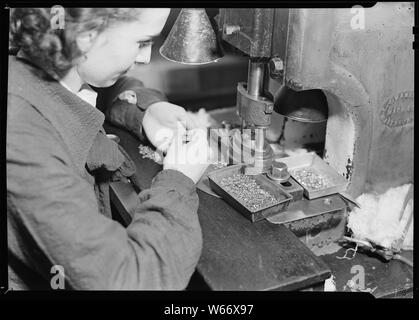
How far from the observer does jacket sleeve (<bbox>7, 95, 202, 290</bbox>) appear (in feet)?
3.38

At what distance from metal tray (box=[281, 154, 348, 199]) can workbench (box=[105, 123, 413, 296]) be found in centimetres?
17

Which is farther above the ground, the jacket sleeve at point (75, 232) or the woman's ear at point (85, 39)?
the woman's ear at point (85, 39)

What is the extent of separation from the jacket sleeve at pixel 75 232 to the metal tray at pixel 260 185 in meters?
0.19

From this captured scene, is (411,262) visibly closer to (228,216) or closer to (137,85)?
(228,216)

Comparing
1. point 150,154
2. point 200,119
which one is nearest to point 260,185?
point 150,154

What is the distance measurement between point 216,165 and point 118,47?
20.0 inches

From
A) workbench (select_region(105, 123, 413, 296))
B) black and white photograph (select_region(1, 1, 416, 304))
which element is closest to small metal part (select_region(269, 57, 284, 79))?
black and white photograph (select_region(1, 1, 416, 304))

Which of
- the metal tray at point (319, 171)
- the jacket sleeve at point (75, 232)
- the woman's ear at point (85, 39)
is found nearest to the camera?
the jacket sleeve at point (75, 232)

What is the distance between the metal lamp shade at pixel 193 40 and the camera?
144cm

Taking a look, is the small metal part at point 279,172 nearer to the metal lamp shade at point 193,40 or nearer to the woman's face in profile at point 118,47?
the metal lamp shade at point 193,40
